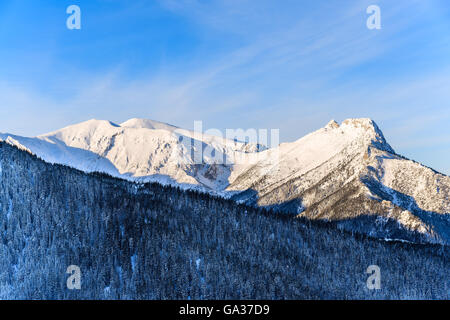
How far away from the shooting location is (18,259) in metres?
198

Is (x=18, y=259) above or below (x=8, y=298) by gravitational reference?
above
